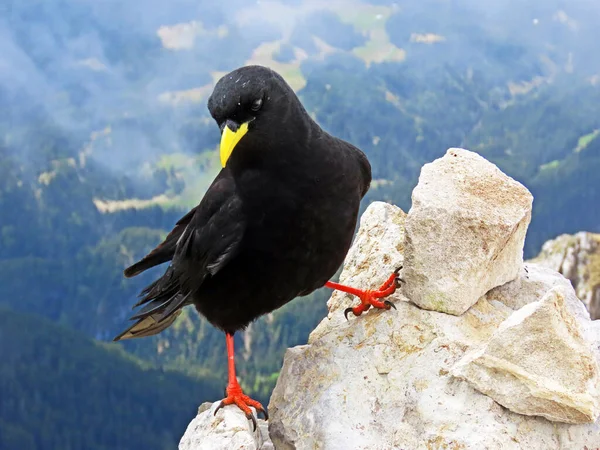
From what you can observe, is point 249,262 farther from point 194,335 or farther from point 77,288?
point 77,288

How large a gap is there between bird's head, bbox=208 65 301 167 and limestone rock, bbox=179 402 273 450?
91.4 inches

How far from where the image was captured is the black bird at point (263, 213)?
504 cm

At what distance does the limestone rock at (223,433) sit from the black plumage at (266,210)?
88 centimetres

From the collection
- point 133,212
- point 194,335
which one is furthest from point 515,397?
point 133,212

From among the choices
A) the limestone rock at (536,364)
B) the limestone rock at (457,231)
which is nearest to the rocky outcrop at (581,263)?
the limestone rock at (457,231)

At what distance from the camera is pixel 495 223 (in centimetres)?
621

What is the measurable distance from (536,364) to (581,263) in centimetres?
1985

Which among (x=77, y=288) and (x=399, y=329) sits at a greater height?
(x=399, y=329)

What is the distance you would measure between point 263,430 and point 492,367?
253cm

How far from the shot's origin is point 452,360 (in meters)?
5.90

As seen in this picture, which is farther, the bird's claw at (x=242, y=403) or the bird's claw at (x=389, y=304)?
the bird's claw at (x=389, y=304)

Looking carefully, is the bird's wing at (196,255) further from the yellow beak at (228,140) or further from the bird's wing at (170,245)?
the yellow beak at (228,140)

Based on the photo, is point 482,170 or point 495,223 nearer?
point 495,223

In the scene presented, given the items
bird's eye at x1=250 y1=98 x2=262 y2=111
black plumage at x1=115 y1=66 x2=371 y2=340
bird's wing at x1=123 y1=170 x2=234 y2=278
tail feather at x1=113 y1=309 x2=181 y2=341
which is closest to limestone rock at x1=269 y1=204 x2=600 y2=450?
black plumage at x1=115 y1=66 x2=371 y2=340
